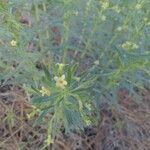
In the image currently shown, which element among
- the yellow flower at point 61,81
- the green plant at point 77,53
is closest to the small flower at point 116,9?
the green plant at point 77,53

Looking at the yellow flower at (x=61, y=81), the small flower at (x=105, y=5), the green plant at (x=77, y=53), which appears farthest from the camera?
the small flower at (x=105, y=5)

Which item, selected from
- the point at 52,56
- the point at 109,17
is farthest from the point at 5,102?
the point at 109,17

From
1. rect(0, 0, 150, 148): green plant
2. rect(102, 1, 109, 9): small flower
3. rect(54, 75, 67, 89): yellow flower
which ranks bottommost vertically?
rect(0, 0, 150, 148): green plant

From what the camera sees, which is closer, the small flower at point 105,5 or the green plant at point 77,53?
the green plant at point 77,53

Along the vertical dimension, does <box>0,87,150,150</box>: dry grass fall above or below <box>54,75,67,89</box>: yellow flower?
below

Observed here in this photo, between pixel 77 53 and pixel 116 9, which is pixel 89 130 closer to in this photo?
pixel 77 53

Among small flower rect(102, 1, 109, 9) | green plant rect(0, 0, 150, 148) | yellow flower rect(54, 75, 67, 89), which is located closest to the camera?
yellow flower rect(54, 75, 67, 89)

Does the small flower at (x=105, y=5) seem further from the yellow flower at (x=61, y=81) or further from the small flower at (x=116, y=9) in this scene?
the yellow flower at (x=61, y=81)

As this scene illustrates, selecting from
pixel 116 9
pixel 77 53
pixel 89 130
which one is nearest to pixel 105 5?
pixel 116 9

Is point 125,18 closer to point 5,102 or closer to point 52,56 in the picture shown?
point 52,56

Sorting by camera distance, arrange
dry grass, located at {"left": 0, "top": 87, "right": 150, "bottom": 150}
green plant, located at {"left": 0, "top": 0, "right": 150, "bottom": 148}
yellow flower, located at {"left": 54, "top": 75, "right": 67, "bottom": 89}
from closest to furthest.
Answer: yellow flower, located at {"left": 54, "top": 75, "right": 67, "bottom": 89} < green plant, located at {"left": 0, "top": 0, "right": 150, "bottom": 148} < dry grass, located at {"left": 0, "top": 87, "right": 150, "bottom": 150}

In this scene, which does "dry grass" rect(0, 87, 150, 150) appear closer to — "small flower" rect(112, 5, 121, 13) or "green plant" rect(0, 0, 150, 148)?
"green plant" rect(0, 0, 150, 148)

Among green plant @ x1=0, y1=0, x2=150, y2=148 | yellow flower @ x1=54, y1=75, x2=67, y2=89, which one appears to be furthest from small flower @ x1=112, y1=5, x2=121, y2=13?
yellow flower @ x1=54, y1=75, x2=67, y2=89
